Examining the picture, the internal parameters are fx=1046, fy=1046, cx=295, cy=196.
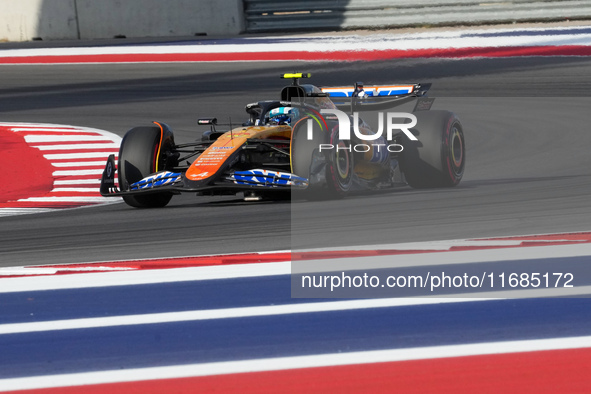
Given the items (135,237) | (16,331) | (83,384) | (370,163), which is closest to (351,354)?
(83,384)

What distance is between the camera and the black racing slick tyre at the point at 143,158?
893 centimetres

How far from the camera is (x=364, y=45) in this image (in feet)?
71.2

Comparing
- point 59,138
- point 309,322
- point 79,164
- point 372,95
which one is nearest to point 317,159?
point 372,95

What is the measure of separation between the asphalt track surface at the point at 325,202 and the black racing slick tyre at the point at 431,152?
7.2 inches

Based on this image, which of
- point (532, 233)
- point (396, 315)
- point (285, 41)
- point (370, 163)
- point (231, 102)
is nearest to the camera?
point (396, 315)

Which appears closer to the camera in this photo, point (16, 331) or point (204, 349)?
point (204, 349)

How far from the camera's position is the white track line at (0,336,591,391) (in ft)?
13.7

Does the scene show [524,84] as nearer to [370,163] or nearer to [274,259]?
[370,163]

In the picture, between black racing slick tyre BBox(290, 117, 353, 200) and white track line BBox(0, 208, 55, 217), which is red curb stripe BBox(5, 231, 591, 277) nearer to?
black racing slick tyre BBox(290, 117, 353, 200)

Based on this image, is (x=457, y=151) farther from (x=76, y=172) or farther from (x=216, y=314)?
(x=216, y=314)

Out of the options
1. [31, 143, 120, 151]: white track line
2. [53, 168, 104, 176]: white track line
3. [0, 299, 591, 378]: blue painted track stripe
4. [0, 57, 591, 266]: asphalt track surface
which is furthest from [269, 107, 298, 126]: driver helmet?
[0, 299, 591, 378]: blue painted track stripe

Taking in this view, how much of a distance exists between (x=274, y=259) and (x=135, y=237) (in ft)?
4.92

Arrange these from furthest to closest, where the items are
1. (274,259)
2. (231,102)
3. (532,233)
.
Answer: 1. (231,102)
2. (532,233)
3. (274,259)

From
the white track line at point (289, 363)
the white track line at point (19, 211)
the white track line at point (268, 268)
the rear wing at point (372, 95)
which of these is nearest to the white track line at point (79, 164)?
the white track line at point (19, 211)
